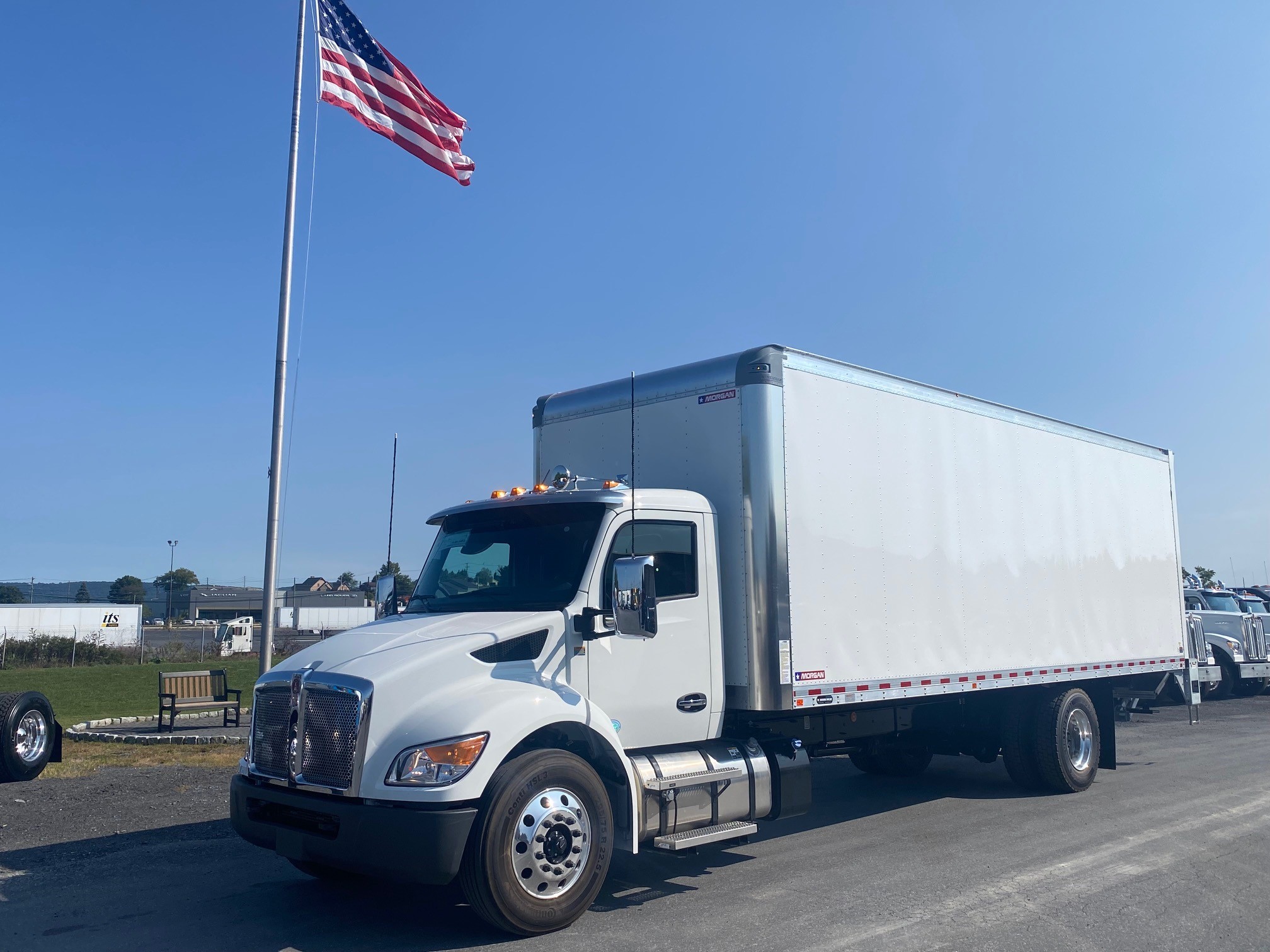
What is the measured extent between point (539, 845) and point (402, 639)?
145 centimetres

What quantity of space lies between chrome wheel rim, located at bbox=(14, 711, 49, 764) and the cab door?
26.3 feet

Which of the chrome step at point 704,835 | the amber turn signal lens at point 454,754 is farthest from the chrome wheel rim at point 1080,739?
the amber turn signal lens at point 454,754

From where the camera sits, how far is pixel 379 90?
14.6m

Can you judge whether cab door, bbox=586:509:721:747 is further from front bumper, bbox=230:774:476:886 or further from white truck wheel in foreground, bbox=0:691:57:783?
white truck wheel in foreground, bbox=0:691:57:783

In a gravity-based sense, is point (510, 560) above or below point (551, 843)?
above

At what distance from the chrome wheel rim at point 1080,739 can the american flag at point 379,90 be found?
1113 cm

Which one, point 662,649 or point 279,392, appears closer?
point 662,649

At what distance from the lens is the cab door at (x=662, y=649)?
6.45m

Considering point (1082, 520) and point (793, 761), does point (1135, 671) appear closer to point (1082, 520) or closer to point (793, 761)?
point (1082, 520)

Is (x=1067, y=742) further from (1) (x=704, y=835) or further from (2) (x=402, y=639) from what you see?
(2) (x=402, y=639)

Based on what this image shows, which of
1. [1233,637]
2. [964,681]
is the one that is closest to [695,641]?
[964,681]

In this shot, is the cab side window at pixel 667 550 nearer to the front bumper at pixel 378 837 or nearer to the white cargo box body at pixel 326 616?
the front bumper at pixel 378 837

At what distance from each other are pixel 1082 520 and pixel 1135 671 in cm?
206

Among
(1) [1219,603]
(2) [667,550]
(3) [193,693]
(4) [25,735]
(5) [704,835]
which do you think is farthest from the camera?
(1) [1219,603]
